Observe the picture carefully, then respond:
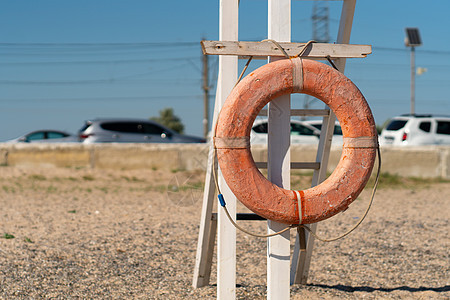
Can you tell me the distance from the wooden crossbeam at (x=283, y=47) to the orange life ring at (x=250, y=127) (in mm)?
70

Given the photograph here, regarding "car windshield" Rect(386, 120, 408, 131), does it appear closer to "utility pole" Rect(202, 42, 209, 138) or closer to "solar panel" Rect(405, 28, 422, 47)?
"solar panel" Rect(405, 28, 422, 47)

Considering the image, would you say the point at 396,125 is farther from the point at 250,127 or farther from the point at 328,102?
the point at 250,127

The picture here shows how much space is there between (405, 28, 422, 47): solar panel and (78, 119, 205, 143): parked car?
643 inches

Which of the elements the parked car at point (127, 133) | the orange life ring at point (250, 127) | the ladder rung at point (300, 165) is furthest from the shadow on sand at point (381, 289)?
the parked car at point (127, 133)

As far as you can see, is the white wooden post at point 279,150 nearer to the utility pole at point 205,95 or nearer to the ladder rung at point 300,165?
the ladder rung at point 300,165

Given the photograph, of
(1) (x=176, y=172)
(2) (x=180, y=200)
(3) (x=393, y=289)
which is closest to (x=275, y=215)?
(3) (x=393, y=289)

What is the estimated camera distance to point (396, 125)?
50.4 feet

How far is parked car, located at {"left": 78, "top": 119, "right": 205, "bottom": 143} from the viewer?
16312mm

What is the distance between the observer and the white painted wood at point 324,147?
11.4ft

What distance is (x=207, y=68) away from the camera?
103 feet

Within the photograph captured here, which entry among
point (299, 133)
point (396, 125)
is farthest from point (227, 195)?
point (396, 125)

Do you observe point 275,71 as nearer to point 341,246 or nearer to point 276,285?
point 276,285

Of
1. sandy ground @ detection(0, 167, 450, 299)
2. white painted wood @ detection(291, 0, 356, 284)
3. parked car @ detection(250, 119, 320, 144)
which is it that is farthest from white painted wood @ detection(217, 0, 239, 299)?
parked car @ detection(250, 119, 320, 144)

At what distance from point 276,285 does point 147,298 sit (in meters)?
1.25
